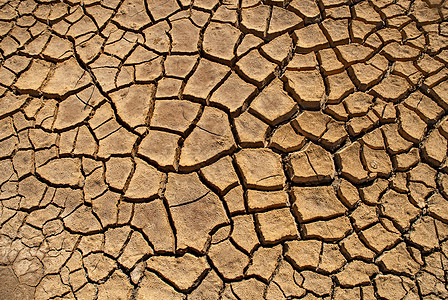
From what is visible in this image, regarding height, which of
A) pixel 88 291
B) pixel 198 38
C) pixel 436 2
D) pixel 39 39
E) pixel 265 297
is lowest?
pixel 88 291

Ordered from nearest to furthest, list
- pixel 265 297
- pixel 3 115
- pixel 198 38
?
1. pixel 265 297
2. pixel 3 115
3. pixel 198 38

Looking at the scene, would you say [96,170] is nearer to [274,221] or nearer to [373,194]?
[274,221]

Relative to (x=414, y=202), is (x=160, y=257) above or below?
below

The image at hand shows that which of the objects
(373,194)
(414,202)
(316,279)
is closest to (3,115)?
(316,279)


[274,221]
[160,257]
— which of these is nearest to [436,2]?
[274,221]

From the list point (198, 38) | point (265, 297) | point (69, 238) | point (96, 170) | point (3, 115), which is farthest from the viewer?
point (198, 38)

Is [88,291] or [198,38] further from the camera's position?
[198,38]

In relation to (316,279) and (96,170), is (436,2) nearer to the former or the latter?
(316,279)
